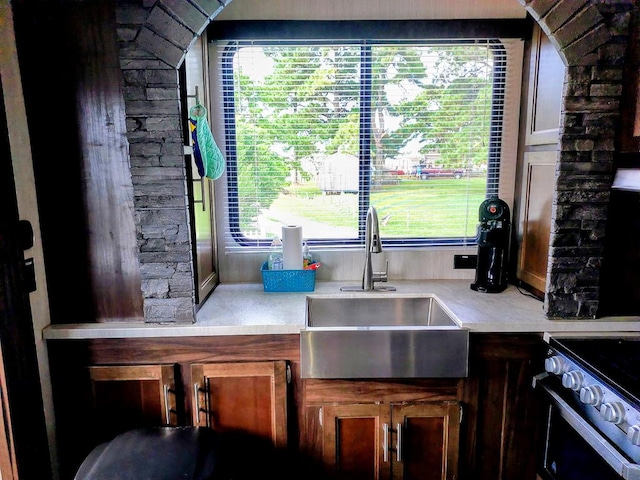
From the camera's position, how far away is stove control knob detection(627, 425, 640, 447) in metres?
1.21

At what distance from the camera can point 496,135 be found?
231 cm

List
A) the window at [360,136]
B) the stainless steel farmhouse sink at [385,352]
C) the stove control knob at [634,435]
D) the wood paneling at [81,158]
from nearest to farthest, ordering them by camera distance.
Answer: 1. the stove control knob at [634,435]
2. the wood paneling at [81,158]
3. the stainless steel farmhouse sink at [385,352]
4. the window at [360,136]

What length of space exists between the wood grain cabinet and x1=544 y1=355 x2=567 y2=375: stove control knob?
1.29 ft

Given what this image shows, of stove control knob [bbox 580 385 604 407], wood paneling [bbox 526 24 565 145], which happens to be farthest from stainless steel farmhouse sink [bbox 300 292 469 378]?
wood paneling [bbox 526 24 565 145]

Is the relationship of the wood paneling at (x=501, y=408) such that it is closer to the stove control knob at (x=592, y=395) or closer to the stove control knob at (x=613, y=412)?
the stove control knob at (x=592, y=395)

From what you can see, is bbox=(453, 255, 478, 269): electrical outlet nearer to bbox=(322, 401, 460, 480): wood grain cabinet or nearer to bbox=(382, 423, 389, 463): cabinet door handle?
bbox=(322, 401, 460, 480): wood grain cabinet

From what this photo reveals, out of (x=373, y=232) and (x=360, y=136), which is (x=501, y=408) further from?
(x=360, y=136)

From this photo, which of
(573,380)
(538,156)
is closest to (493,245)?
(538,156)

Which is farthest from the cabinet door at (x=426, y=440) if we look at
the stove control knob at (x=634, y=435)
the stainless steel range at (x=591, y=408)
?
the stove control knob at (x=634, y=435)

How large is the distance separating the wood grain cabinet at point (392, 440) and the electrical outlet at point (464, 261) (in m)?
0.87

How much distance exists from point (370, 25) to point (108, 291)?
5.98 ft

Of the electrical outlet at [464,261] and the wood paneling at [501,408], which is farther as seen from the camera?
the electrical outlet at [464,261]

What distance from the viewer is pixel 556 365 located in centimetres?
161

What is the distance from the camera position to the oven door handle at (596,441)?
1213mm
